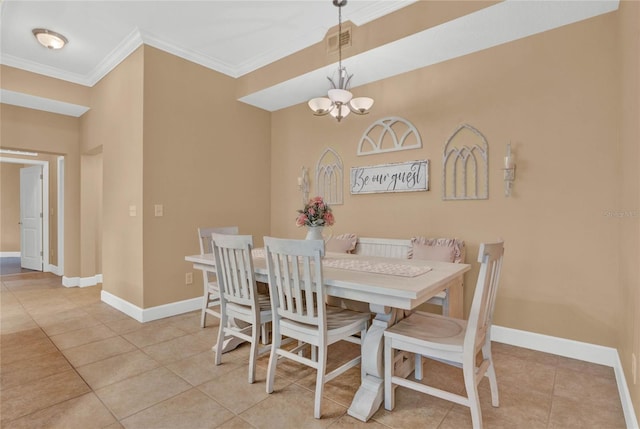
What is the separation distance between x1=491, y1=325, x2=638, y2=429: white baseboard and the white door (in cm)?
748

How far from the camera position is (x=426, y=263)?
2307 mm

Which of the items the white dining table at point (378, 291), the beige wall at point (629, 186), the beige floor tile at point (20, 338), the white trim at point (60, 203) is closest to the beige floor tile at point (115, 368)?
the beige floor tile at point (20, 338)

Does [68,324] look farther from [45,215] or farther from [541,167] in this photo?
[541,167]

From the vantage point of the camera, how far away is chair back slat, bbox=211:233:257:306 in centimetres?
209

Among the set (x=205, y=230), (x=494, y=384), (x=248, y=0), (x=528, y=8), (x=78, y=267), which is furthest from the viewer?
(x=78, y=267)

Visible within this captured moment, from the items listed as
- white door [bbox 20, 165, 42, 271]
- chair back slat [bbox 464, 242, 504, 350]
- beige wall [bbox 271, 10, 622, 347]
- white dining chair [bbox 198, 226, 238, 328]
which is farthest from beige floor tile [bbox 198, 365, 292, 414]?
white door [bbox 20, 165, 42, 271]

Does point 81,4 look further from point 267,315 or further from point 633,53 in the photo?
point 633,53

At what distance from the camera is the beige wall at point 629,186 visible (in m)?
1.60

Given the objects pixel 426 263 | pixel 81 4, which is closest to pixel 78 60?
pixel 81 4

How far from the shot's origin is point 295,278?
1.80 m

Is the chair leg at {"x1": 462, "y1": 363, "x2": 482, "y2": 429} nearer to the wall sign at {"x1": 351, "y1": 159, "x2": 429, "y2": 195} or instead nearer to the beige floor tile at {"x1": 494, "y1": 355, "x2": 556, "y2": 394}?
the beige floor tile at {"x1": 494, "y1": 355, "x2": 556, "y2": 394}

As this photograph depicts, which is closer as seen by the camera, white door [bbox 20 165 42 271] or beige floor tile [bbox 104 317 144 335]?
beige floor tile [bbox 104 317 144 335]

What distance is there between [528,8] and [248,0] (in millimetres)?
2196

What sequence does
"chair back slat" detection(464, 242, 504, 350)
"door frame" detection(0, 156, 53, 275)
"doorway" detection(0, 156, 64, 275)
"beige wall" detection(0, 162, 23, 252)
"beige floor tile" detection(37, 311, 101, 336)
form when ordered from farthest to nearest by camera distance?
"beige wall" detection(0, 162, 23, 252) < "door frame" detection(0, 156, 53, 275) < "doorway" detection(0, 156, 64, 275) < "beige floor tile" detection(37, 311, 101, 336) < "chair back slat" detection(464, 242, 504, 350)
